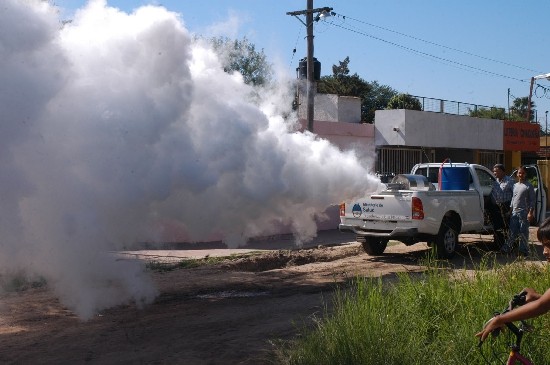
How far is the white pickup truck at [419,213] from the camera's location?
43.2ft

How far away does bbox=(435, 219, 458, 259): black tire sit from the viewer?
13.7 m

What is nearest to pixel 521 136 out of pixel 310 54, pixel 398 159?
pixel 398 159

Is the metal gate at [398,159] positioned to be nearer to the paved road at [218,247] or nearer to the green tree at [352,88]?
the paved road at [218,247]

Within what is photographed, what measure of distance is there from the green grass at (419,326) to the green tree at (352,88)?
3930 cm

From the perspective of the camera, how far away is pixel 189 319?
8.58 m

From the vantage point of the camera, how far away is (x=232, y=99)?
9.24 meters

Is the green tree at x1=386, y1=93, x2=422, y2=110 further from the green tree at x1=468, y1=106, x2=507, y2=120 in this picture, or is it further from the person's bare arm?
the person's bare arm

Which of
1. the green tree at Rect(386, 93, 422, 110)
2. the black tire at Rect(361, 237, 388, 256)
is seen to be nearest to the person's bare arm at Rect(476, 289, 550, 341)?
the black tire at Rect(361, 237, 388, 256)

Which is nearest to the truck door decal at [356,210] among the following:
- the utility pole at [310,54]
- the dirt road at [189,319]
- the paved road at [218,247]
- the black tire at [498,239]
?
the dirt road at [189,319]

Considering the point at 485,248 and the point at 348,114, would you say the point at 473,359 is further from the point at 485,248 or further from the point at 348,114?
the point at 348,114

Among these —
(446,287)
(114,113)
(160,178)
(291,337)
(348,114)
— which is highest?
(348,114)

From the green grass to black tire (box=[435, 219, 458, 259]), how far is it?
20.0ft

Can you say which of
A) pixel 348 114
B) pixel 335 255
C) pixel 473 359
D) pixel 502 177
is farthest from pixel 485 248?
pixel 473 359

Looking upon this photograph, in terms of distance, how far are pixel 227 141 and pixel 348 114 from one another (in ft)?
51.6
